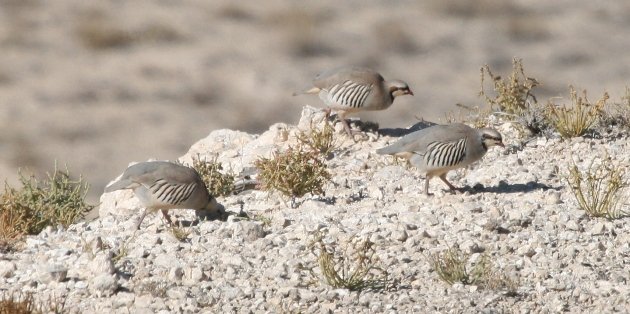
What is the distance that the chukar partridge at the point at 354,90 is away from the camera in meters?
12.2

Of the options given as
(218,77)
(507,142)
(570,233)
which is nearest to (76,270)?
(570,233)

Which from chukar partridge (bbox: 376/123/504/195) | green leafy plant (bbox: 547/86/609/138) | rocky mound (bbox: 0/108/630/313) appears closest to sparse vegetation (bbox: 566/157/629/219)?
rocky mound (bbox: 0/108/630/313)

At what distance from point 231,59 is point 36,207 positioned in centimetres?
2343

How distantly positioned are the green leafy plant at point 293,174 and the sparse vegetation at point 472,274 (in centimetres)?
180

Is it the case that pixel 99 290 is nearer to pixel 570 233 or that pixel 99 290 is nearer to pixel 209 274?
pixel 209 274

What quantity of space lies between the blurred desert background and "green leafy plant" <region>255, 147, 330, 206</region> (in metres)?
14.3

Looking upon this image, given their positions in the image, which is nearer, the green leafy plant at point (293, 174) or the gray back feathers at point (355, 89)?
the green leafy plant at point (293, 174)

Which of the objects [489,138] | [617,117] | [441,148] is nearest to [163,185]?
[441,148]

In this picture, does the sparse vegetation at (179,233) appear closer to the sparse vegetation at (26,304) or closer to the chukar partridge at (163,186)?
the chukar partridge at (163,186)

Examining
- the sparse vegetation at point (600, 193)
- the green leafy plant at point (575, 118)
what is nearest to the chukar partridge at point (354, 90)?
the green leafy plant at point (575, 118)

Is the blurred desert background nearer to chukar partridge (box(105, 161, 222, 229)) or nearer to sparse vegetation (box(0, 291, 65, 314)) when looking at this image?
chukar partridge (box(105, 161, 222, 229))

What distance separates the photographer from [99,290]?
8.47 meters

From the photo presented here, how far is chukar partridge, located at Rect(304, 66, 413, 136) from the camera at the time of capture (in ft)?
40.1

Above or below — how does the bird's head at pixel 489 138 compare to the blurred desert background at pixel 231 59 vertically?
below
